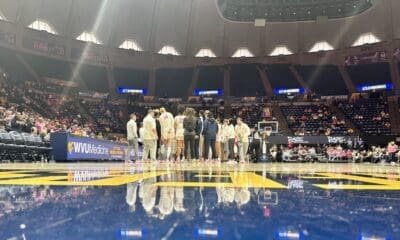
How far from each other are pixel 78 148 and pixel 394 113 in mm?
33674

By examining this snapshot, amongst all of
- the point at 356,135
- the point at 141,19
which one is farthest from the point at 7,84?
the point at 356,135

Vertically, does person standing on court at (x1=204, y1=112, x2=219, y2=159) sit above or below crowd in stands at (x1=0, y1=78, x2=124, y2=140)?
below

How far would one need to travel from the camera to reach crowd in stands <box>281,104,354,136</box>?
A: 126ft

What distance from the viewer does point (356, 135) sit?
36844 millimetres

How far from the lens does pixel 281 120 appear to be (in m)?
41.8

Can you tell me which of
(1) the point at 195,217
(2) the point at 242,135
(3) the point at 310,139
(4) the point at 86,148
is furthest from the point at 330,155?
(1) the point at 195,217

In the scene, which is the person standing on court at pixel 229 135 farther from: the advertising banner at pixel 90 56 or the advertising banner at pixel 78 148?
the advertising banner at pixel 90 56

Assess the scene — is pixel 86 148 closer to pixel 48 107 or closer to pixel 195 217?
pixel 195 217

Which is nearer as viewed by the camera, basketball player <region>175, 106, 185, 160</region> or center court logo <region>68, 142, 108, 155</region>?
basketball player <region>175, 106, 185, 160</region>

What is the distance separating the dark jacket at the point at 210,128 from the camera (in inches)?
523

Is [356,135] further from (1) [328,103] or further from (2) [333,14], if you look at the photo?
(2) [333,14]

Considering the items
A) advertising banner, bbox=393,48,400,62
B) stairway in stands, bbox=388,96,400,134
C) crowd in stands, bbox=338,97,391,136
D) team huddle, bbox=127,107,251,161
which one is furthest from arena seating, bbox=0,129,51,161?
advertising banner, bbox=393,48,400,62

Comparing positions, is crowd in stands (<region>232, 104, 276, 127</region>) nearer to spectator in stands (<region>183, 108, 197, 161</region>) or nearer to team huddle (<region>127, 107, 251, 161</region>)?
team huddle (<region>127, 107, 251, 161</region>)

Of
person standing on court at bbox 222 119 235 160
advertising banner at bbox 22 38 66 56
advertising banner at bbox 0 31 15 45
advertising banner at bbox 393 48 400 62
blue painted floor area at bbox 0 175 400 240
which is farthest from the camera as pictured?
advertising banner at bbox 393 48 400 62
